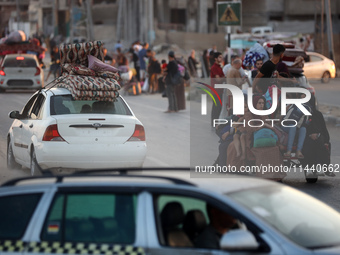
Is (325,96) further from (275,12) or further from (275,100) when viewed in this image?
(275,12)

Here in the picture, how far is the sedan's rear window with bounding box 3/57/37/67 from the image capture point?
1266 inches

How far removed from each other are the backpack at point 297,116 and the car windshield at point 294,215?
22.4ft

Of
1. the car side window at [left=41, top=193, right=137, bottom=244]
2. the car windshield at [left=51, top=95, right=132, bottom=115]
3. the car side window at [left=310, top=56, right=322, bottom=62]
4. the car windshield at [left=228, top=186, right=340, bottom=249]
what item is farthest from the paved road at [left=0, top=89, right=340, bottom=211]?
the car side window at [left=310, top=56, right=322, bottom=62]

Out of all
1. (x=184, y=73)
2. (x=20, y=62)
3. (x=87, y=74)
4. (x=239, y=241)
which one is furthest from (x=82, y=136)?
(x=20, y=62)

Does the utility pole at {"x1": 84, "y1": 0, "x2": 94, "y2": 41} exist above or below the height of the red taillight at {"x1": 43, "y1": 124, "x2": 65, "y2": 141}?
above

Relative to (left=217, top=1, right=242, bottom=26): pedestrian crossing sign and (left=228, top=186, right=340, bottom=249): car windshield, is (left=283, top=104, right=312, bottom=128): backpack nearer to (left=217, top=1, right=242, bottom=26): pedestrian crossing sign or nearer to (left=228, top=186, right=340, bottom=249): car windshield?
(left=228, top=186, right=340, bottom=249): car windshield

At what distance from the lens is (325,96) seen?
100 feet

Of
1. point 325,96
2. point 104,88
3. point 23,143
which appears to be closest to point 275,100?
point 104,88

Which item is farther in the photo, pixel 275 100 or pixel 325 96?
pixel 325 96

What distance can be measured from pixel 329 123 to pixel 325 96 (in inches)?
345

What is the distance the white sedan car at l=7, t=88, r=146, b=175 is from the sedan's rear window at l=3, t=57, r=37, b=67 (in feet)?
66.2

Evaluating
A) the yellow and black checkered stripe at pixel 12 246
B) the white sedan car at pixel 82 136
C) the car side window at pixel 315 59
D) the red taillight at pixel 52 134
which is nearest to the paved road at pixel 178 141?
the white sedan car at pixel 82 136

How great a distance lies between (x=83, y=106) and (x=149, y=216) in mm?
7503

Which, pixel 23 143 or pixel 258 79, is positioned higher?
pixel 258 79
